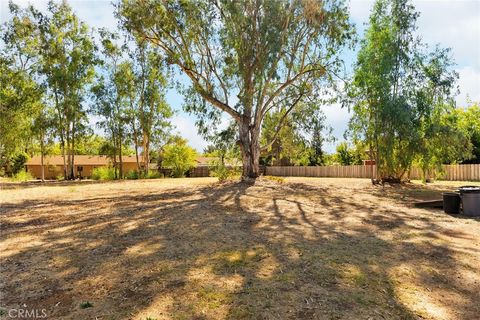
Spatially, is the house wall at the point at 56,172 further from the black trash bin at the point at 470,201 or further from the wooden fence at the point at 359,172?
the black trash bin at the point at 470,201

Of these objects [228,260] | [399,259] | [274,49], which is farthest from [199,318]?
[274,49]

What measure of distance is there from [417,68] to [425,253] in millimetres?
15423

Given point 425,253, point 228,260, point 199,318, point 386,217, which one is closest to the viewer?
point 199,318

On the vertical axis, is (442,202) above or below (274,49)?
below

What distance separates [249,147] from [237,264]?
1279cm

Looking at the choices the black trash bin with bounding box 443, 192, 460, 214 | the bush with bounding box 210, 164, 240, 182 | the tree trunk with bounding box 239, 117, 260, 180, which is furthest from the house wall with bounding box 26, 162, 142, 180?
the black trash bin with bounding box 443, 192, 460, 214

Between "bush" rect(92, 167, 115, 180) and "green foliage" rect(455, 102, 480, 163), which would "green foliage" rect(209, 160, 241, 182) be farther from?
"green foliage" rect(455, 102, 480, 163)

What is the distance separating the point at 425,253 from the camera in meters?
6.56

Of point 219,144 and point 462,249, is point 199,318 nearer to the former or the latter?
point 462,249

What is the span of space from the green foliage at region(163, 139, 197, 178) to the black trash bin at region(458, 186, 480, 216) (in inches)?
1196

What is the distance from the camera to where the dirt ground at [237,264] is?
4.29m

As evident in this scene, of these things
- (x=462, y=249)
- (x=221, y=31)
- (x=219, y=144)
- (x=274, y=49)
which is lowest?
(x=462, y=249)

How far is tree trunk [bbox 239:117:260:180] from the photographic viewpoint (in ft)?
59.5

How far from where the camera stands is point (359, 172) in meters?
35.6
